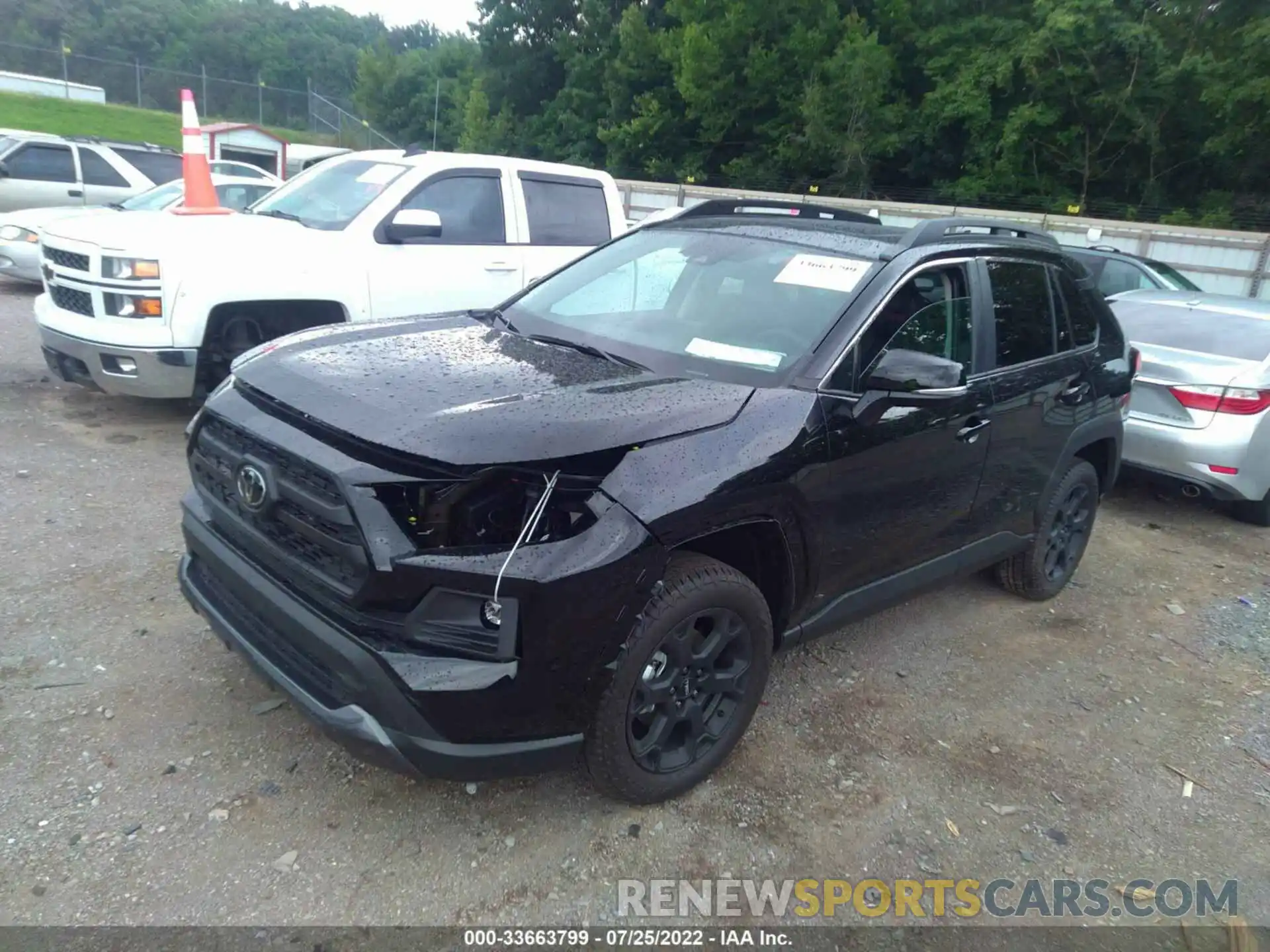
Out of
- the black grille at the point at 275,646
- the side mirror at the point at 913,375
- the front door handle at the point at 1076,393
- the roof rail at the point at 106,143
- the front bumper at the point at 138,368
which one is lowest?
the front bumper at the point at 138,368

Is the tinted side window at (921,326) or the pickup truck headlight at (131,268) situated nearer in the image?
the tinted side window at (921,326)

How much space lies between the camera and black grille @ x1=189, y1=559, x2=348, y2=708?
241 cm

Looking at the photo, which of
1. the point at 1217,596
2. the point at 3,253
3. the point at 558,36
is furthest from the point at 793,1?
the point at 1217,596

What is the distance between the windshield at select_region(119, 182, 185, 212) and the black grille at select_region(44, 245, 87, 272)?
3.21 metres

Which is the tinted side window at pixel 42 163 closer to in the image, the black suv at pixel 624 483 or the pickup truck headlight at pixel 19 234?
the pickup truck headlight at pixel 19 234

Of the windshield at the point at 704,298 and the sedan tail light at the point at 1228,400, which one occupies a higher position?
the windshield at the point at 704,298

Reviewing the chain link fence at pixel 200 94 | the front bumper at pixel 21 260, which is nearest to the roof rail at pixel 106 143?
the front bumper at pixel 21 260

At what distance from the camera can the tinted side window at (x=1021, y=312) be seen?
12.6 feet

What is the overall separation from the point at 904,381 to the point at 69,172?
12.5 m

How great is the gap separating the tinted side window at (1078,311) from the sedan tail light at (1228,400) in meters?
1.60

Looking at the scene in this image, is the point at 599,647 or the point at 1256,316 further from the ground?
the point at 1256,316

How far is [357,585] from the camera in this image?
233cm

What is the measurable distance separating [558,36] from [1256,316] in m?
43.2

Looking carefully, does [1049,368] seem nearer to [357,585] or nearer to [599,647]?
[599,647]
